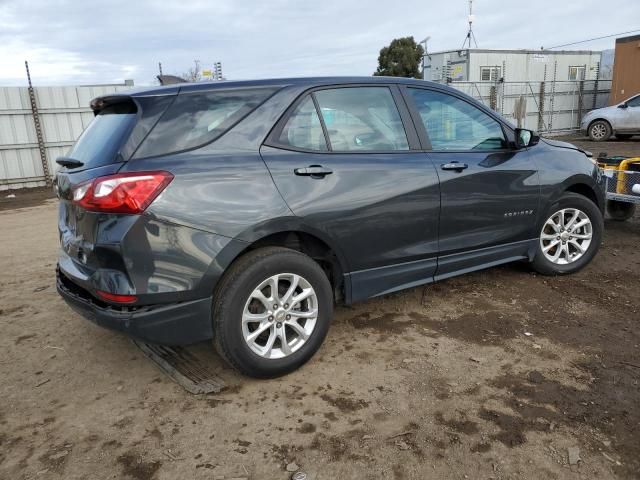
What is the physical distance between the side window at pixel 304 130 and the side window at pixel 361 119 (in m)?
0.06

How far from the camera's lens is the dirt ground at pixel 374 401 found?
2.34 metres

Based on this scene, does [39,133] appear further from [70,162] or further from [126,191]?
[126,191]

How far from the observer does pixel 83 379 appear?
124 inches

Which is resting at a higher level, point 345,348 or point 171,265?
point 171,265

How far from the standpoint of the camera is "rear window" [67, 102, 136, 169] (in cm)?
268

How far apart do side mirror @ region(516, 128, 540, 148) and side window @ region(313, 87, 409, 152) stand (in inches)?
45.3

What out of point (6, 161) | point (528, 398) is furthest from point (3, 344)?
point (6, 161)

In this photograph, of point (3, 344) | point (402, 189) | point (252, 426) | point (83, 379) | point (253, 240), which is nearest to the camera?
point (252, 426)

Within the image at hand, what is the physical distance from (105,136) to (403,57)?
36.6 metres

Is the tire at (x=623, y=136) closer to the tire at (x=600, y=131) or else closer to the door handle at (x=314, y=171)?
the tire at (x=600, y=131)

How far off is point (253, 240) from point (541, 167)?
8.72 feet

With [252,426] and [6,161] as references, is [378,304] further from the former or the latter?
[6,161]

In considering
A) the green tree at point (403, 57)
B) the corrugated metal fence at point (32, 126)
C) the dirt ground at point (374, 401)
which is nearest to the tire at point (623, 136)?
the dirt ground at point (374, 401)

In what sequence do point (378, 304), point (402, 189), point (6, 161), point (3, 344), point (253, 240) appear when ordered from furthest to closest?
point (6, 161)
point (378, 304)
point (3, 344)
point (402, 189)
point (253, 240)
